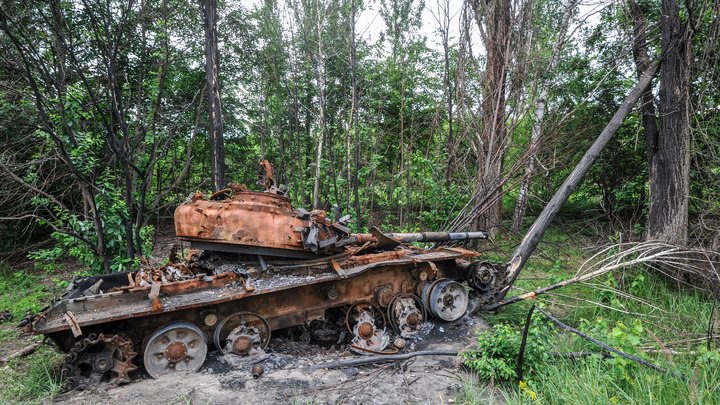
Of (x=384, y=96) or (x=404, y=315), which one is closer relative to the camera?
(x=404, y=315)

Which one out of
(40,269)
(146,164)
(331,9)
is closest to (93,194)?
(146,164)

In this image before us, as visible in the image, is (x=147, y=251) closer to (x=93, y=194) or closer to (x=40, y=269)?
(x=93, y=194)

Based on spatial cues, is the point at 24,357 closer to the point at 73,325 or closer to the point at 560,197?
the point at 73,325

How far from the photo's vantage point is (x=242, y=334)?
15.8 ft

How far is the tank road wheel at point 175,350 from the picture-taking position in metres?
4.36

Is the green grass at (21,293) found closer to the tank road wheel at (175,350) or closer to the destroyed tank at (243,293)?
the destroyed tank at (243,293)

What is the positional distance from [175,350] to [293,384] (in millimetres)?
1625

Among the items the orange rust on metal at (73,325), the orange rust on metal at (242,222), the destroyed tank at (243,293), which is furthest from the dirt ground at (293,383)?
the orange rust on metal at (242,222)

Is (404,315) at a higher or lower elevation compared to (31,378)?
higher

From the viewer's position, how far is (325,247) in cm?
530

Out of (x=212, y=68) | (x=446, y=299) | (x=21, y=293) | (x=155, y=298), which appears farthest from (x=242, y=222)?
(x=21, y=293)

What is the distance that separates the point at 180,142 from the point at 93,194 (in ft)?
22.7

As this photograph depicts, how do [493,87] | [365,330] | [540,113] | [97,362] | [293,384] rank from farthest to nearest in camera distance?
[540,113], [493,87], [365,330], [293,384], [97,362]

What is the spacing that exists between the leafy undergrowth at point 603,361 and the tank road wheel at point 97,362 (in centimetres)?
397
